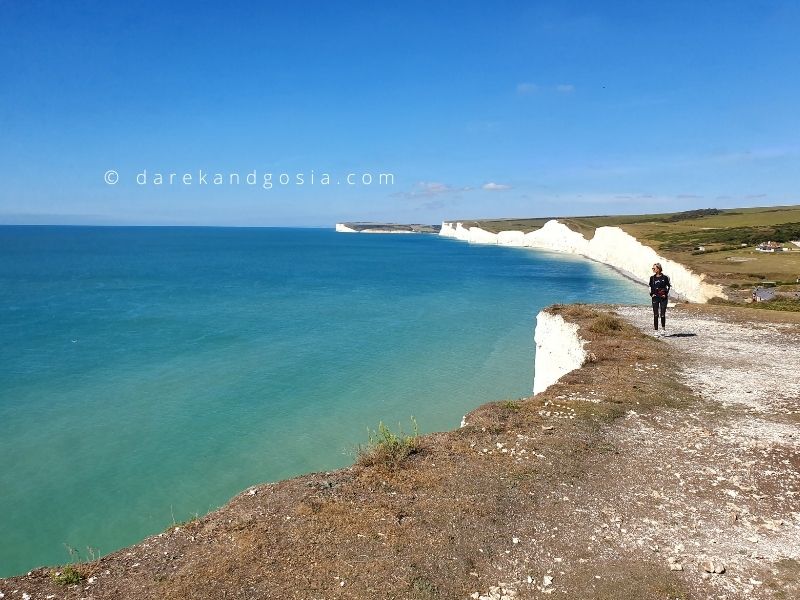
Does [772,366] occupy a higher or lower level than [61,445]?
higher

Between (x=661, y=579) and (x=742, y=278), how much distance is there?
45.0 metres

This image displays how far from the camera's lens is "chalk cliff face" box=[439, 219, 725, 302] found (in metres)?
46.1

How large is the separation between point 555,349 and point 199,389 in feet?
57.0

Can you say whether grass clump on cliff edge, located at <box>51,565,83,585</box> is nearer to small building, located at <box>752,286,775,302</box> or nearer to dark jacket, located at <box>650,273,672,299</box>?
dark jacket, located at <box>650,273,672,299</box>

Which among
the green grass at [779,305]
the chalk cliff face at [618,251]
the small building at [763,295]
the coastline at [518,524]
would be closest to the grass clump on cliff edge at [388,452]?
the coastline at [518,524]

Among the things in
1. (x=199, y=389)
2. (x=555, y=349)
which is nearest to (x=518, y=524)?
(x=555, y=349)

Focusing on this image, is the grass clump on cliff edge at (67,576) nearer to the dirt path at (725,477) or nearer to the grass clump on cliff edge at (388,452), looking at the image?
the grass clump on cliff edge at (388,452)

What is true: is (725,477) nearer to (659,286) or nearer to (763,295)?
(659,286)

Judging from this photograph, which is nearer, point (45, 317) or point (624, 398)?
point (624, 398)

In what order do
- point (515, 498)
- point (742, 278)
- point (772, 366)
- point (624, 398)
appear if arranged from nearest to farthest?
point (515, 498) < point (624, 398) < point (772, 366) < point (742, 278)

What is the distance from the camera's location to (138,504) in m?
15.9

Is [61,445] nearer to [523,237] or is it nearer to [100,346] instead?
[100,346]

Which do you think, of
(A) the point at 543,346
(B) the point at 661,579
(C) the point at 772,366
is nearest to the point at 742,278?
(A) the point at 543,346

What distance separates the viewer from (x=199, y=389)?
25484mm
